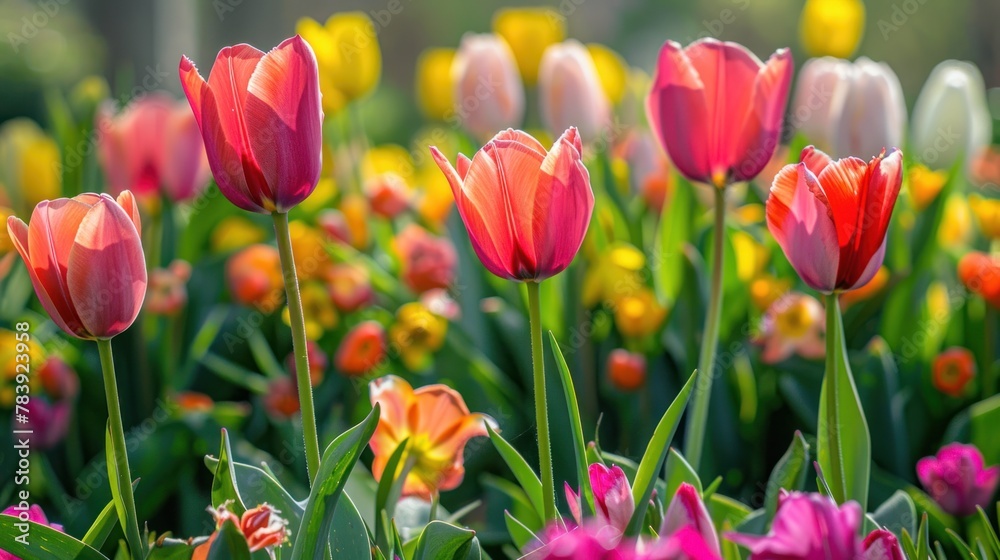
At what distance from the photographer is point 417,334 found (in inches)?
53.1

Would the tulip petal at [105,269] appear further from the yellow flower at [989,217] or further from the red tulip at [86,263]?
the yellow flower at [989,217]

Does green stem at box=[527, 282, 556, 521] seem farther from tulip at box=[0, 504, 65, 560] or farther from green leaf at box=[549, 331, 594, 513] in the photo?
tulip at box=[0, 504, 65, 560]

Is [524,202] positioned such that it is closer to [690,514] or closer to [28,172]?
[690,514]

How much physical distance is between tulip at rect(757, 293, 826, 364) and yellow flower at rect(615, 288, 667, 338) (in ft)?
0.48

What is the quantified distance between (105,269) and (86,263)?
0.01 metres

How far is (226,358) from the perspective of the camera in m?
1.58

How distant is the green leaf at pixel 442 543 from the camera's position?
2.24ft

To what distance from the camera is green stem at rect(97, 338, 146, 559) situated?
0.67 m

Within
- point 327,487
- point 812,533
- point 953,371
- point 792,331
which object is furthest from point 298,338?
point 953,371

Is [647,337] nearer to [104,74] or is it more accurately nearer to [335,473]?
[335,473]

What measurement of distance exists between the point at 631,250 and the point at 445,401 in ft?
1.99

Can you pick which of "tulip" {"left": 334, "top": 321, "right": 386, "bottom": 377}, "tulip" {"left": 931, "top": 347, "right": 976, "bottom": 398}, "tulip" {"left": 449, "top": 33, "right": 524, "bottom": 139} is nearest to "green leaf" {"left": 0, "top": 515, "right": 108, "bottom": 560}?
"tulip" {"left": 334, "top": 321, "right": 386, "bottom": 377}

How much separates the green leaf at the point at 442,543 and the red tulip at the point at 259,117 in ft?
0.79

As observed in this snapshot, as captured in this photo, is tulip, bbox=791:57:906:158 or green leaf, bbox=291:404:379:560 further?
tulip, bbox=791:57:906:158
